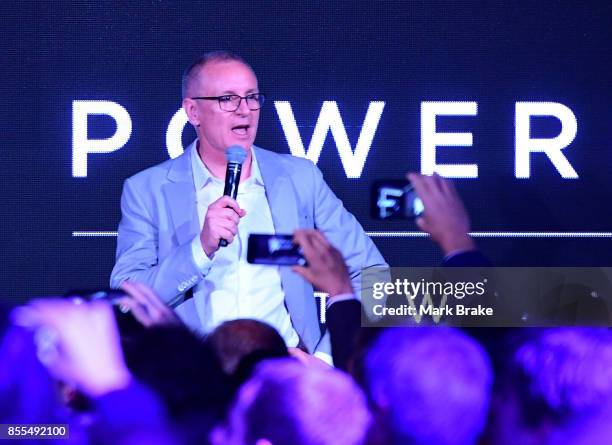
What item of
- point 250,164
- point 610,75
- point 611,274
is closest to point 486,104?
point 610,75

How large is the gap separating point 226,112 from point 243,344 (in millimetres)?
1747

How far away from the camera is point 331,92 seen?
4641 mm

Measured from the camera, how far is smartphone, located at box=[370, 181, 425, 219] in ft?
8.71

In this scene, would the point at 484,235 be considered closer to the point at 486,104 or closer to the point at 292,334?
the point at 486,104

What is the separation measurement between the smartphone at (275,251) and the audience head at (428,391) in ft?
2.30

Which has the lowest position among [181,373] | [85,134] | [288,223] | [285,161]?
[181,373]

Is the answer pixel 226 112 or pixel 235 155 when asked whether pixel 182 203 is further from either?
pixel 235 155

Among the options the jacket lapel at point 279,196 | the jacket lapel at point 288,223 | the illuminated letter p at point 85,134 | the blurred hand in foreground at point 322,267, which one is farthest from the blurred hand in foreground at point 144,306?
the illuminated letter p at point 85,134

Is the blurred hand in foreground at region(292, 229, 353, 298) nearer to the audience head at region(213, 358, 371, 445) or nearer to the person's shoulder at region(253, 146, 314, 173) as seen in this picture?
the audience head at region(213, 358, 371, 445)

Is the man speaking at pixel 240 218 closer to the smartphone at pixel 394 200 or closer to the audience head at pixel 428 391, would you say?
the smartphone at pixel 394 200

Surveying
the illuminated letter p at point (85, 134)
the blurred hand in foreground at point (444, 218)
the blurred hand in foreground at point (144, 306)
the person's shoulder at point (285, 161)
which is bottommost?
the blurred hand in foreground at point (144, 306)

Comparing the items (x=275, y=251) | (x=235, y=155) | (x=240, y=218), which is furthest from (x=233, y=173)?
(x=275, y=251)

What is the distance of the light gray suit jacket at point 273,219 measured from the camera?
3756mm

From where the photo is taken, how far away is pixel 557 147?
4.70 m
